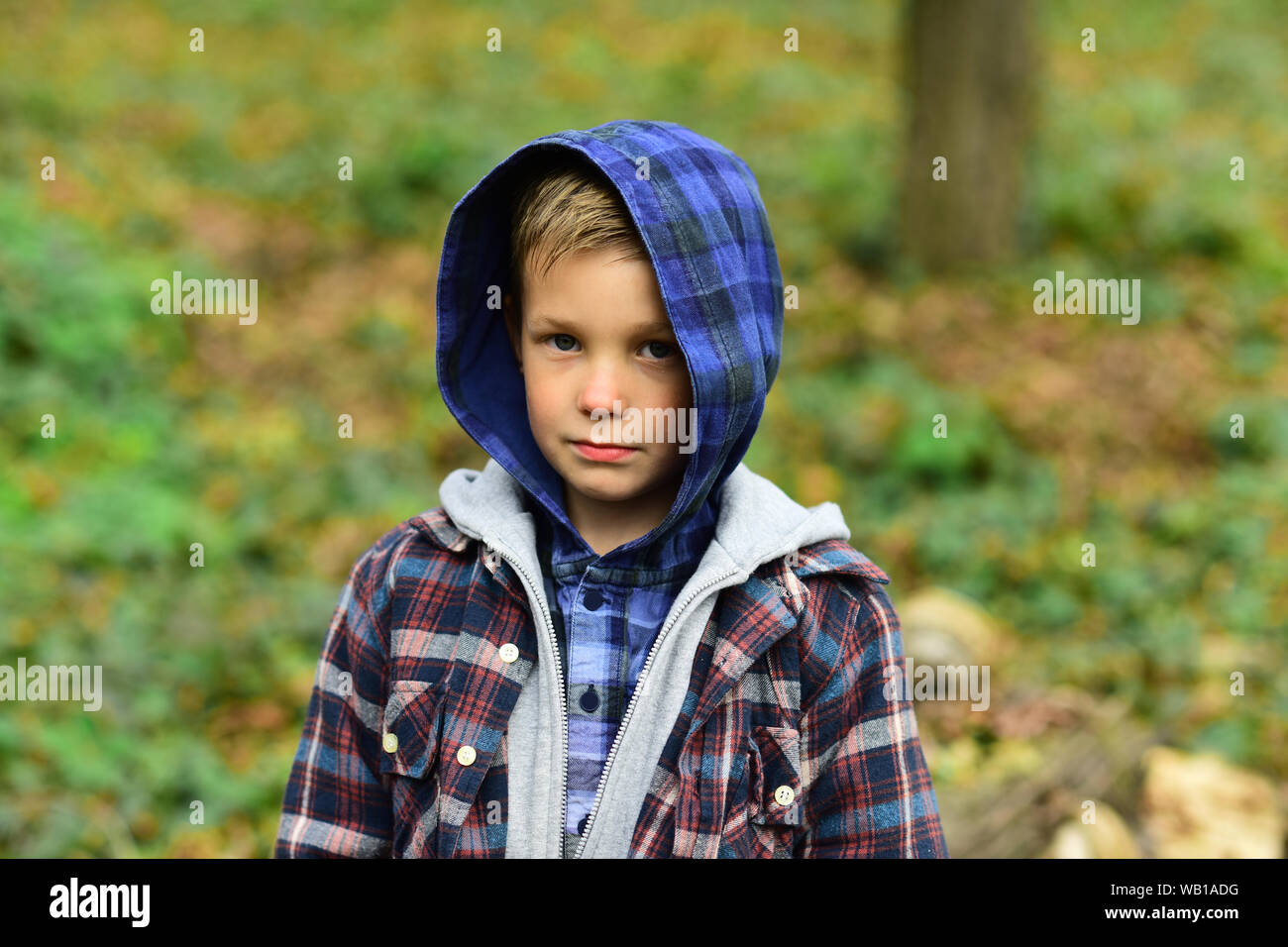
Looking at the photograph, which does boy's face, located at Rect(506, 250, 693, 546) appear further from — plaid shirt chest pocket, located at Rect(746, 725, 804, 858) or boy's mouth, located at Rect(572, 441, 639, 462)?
plaid shirt chest pocket, located at Rect(746, 725, 804, 858)

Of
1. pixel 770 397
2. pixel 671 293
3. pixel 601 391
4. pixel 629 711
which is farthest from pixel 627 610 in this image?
pixel 770 397

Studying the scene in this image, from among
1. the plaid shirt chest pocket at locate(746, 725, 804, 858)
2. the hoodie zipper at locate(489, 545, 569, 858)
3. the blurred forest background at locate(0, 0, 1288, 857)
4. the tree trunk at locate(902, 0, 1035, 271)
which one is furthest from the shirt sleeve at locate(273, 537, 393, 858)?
the tree trunk at locate(902, 0, 1035, 271)

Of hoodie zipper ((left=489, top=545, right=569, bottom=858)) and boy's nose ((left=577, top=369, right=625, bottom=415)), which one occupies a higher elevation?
boy's nose ((left=577, top=369, right=625, bottom=415))

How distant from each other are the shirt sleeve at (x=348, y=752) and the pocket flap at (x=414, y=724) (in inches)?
3.7

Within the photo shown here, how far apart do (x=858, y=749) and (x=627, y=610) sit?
46cm

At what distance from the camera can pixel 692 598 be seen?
190cm

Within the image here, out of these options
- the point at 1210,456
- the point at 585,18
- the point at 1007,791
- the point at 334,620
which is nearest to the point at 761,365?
the point at 334,620

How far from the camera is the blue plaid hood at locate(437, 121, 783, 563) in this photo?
1.80 metres

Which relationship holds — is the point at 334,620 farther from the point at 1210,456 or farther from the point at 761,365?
the point at 1210,456

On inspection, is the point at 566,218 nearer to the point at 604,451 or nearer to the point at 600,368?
the point at 600,368

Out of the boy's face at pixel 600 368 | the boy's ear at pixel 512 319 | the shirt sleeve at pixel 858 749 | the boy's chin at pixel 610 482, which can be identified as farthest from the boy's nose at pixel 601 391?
the shirt sleeve at pixel 858 749

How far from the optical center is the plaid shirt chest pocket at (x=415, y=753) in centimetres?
194

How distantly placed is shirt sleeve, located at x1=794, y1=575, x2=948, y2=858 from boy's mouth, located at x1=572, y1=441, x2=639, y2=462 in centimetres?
40
